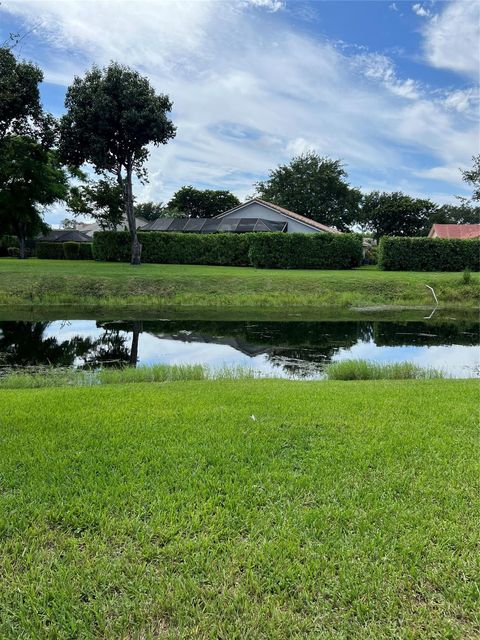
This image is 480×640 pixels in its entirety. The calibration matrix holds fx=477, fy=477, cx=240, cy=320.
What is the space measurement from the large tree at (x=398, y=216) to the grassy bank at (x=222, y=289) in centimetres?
4377

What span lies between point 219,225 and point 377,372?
36.7 meters

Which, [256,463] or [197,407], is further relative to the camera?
[197,407]

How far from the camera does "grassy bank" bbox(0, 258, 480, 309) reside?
2141 centimetres

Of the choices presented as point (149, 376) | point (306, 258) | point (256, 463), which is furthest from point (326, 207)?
point (256, 463)

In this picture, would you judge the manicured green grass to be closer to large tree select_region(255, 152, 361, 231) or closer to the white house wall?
the white house wall

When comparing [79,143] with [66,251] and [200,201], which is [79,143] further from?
[200,201]

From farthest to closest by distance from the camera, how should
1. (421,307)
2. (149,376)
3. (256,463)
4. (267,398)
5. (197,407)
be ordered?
(421,307), (149,376), (267,398), (197,407), (256,463)

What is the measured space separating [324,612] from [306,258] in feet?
102

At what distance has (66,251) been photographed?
46.5 meters

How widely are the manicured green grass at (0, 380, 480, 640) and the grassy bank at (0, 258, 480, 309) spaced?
16.6 meters

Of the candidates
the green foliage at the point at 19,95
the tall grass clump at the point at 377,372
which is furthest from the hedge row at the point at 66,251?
the tall grass clump at the point at 377,372

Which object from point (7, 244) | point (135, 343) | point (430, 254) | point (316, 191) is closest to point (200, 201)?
point (316, 191)

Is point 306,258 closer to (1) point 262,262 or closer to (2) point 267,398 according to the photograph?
(1) point 262,262

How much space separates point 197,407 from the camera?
568cm
